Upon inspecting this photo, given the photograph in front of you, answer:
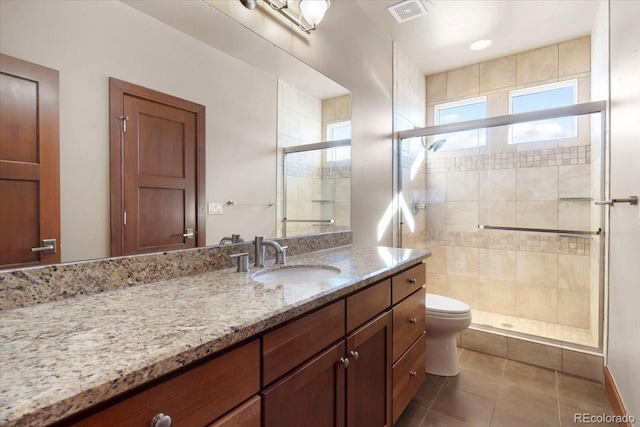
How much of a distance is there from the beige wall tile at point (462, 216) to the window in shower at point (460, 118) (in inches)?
21.9

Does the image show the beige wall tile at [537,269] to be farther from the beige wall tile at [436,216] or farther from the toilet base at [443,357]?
the toilet base at [443,357]

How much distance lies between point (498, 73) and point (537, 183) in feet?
3.69

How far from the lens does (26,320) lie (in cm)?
70

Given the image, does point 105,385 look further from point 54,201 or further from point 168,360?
point 54,201

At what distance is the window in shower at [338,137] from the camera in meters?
2.00

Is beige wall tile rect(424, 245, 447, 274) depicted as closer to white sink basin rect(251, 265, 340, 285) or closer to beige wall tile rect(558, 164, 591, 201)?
beige wall tile rect(558, 164, 591, 201)

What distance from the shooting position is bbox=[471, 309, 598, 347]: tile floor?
2.31m

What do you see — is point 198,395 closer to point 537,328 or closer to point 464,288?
point 537,328

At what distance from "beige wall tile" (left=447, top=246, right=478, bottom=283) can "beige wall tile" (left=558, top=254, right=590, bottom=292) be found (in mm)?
647

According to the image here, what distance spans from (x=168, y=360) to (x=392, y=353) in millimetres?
1097

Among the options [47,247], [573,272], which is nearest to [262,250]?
[47,247]

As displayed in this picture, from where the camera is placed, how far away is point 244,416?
0.71 metres

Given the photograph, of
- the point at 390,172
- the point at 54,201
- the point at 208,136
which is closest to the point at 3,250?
the point at 54,201

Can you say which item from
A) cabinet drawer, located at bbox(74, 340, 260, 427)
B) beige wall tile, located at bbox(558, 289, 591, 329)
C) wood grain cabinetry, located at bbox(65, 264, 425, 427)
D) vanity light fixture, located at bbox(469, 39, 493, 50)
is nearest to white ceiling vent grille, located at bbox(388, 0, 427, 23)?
vanity light fixture, located at bbox(469, 39, 493, 50)
